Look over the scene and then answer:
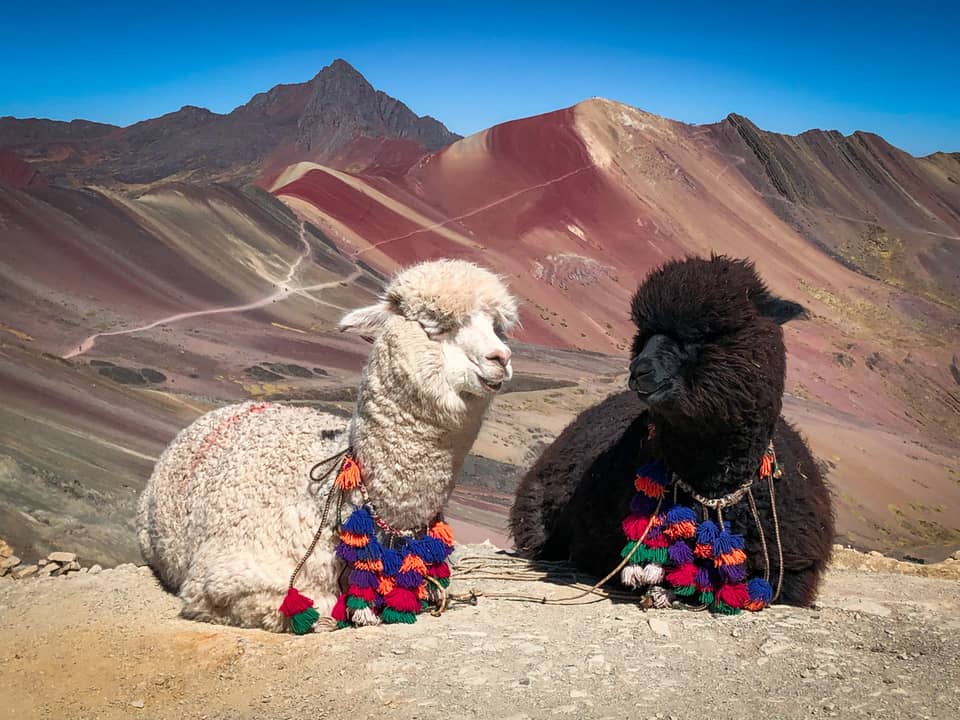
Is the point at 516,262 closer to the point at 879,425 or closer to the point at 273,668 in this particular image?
the point at 879,425

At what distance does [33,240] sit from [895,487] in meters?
18.0

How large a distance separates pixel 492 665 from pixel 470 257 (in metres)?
27.5

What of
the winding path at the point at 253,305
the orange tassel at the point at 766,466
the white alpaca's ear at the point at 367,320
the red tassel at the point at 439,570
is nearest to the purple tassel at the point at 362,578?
the red tassel at the point at 439,570

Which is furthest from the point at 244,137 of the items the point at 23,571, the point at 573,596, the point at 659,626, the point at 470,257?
the point at 659,626

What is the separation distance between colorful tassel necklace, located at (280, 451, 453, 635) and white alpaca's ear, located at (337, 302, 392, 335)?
0.63m

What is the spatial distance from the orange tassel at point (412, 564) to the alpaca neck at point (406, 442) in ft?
0.51

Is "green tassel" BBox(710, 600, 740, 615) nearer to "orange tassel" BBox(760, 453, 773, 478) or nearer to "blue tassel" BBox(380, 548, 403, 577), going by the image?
"orange tassel" BBox(760, 453, 773, 478)

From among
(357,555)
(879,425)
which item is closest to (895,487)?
(879,425)

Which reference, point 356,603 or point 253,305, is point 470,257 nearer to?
point 253,305

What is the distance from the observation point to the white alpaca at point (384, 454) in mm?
4090

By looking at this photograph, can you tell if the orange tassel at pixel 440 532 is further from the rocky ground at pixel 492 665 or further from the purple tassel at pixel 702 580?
the purple tassel at pixel 702 580

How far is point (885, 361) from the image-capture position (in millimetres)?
30188

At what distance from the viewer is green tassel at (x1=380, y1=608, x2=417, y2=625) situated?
431 cm

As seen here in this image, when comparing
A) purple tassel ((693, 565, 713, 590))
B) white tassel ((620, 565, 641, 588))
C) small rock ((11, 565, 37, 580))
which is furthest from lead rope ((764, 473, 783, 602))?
small rock ((11, 565, 37, 580))
